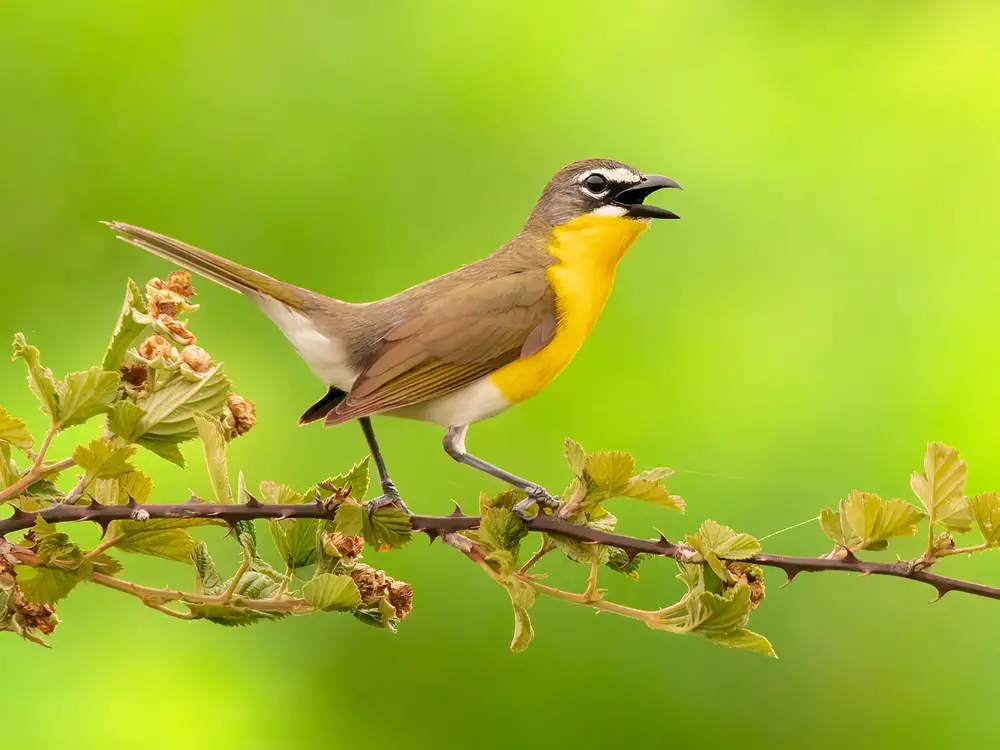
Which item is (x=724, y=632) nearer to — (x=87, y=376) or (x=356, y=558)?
(x=356, y=558)

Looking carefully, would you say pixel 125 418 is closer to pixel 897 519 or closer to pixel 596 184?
pixel 897 519

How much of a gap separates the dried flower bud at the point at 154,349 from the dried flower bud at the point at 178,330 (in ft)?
0.03

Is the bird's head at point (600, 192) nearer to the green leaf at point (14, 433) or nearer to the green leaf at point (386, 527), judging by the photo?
the green leaf at point (386, 527)

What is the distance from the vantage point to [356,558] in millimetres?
785

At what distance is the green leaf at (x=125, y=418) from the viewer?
702mm

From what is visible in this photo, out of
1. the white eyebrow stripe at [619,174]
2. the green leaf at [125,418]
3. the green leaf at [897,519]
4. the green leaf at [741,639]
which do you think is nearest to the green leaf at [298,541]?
the green leaf at [125,418]

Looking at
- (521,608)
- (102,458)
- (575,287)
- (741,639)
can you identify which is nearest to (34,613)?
(102,458)

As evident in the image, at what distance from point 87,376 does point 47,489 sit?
13 cm

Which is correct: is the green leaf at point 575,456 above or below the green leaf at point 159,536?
above

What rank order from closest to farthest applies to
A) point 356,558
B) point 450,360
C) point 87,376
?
point 87,376
point 356,558
point 450,360

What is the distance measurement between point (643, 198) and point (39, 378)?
795 mm

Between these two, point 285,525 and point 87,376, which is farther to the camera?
point 285,525

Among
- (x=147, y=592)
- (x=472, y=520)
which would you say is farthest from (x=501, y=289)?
(x=147, y=592)

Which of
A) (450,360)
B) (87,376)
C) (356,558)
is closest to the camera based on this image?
(87,376)
